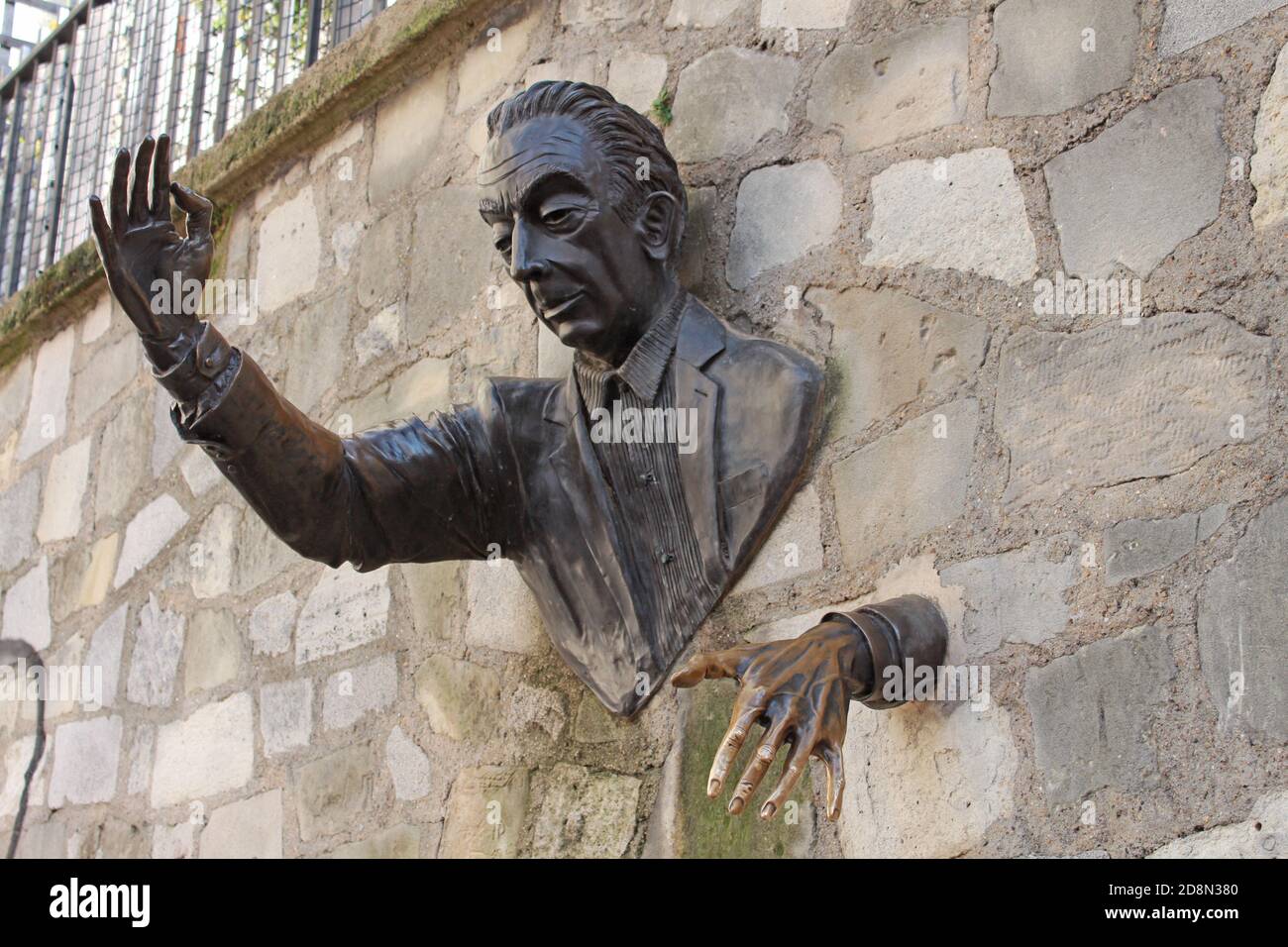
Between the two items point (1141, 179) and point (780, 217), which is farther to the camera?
point (780, 217)

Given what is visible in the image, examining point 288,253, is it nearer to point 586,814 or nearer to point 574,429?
point 574,429

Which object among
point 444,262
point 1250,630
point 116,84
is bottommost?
point 1250,630

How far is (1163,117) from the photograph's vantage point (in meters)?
2.04

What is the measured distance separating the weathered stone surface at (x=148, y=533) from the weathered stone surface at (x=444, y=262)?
0.89m

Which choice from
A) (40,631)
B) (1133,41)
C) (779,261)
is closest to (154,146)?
(779,261)

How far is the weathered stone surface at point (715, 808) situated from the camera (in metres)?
2.20

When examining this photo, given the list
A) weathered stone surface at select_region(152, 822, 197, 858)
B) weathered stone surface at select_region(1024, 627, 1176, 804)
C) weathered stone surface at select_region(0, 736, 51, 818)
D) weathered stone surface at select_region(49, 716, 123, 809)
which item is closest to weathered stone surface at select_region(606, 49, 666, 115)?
weathered stone surface at select_region(1024, 627, 1176, 804)

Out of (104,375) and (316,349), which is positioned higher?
(104,375)

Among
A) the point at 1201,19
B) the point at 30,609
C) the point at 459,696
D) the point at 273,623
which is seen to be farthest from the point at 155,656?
the point at 1201,19

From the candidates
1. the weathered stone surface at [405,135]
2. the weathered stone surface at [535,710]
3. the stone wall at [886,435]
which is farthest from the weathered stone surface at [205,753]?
the weathered stone surface at [405,135]

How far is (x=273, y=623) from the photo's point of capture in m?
3.23

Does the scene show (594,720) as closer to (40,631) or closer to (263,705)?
(263,705)

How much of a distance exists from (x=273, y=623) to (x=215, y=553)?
0.32 meters

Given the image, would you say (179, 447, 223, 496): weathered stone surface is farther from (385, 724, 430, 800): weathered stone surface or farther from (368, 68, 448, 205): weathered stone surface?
(385, 724, 430, 800): weathered stone surface
